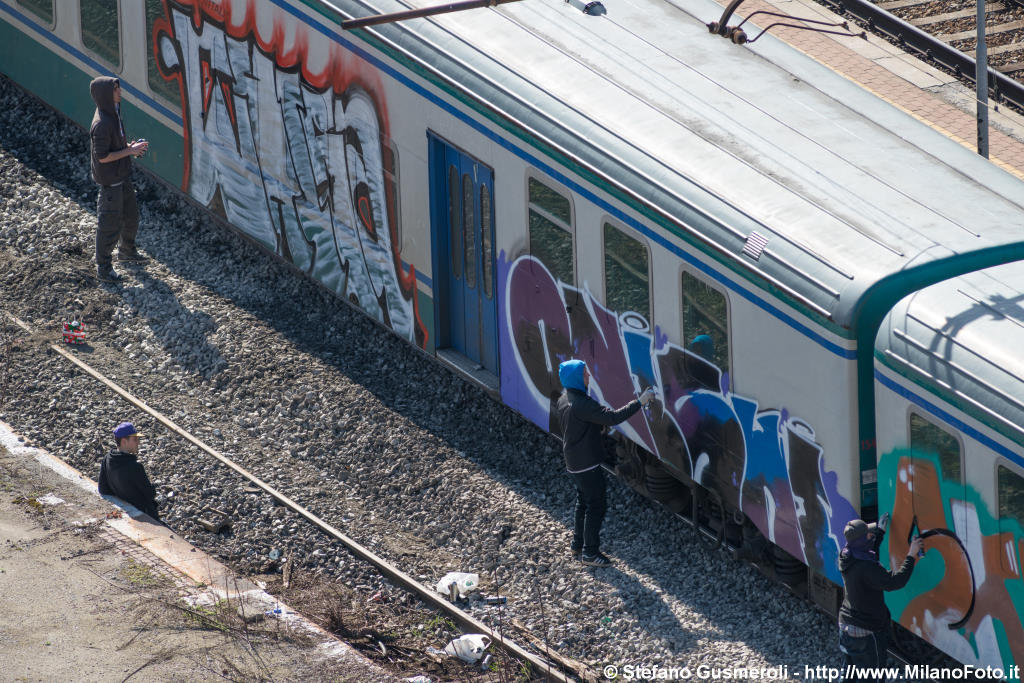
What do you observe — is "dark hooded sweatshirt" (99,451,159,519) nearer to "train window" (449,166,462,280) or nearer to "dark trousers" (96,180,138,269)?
"train window" (449,166,462,280)

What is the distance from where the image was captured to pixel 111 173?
15.9 metres

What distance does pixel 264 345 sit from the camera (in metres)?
15.1

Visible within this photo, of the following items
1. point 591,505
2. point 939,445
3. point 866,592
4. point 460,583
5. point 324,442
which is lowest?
point 324,442

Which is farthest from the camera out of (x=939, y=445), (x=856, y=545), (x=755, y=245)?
(x=755, y=245)

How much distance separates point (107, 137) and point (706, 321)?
24.5ft

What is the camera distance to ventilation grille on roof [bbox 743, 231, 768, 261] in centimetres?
1043

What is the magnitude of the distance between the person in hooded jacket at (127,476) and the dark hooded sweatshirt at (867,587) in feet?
18.2

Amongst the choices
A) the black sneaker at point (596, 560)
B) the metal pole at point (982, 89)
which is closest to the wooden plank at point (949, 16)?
the metal pole at point (982, 89)

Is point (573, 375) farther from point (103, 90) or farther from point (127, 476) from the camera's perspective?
point (103, 90)

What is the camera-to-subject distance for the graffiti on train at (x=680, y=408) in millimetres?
10477

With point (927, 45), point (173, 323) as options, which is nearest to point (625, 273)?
point (173, 323)

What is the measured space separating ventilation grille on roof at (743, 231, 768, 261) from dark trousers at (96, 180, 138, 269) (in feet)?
25.7

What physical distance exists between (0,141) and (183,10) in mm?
4002

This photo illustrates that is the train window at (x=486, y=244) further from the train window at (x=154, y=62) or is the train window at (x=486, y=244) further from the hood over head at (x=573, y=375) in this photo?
the train window at (x=154, y=62)
